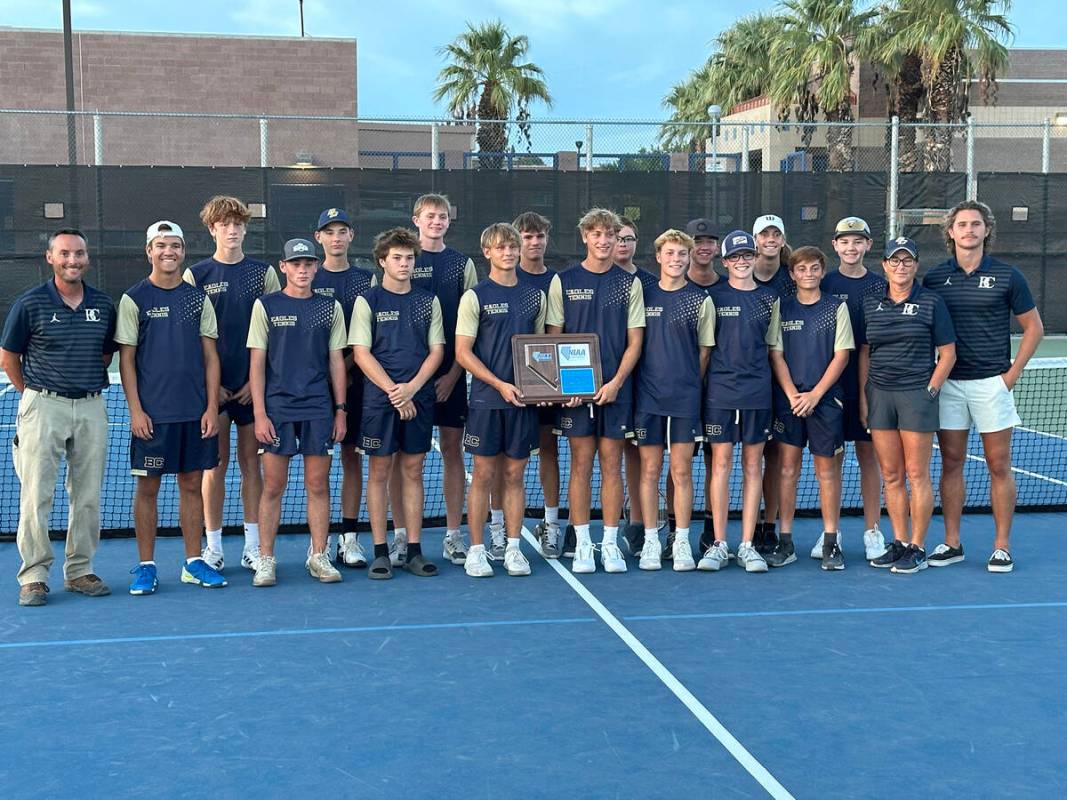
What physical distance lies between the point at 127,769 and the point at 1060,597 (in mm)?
4420

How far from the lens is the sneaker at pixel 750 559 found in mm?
6598

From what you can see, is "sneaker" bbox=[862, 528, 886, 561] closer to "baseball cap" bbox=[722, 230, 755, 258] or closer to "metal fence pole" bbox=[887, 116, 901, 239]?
"baseball cap" bbox=[722, 230, 755, 258]

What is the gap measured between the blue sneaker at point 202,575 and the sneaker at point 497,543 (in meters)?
1.49

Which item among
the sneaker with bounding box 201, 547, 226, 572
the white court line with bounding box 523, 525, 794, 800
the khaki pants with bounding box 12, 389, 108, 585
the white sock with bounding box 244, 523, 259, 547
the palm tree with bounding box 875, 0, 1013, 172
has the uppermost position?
the palm tree with bounding box 875, 0, 1013, 172

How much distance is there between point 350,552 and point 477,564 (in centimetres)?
75

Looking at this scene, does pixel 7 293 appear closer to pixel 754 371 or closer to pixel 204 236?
pixel 204 236

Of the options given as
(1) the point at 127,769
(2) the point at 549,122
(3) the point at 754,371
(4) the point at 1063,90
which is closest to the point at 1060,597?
(3) the point at 754,371

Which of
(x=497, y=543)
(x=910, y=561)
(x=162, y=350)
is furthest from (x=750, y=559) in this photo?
(x=162, y=350)

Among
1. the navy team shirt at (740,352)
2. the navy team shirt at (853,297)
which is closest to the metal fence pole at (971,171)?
the navy team shirt at (853,297)

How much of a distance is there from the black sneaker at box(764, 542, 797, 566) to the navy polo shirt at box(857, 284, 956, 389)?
1031 millimetres

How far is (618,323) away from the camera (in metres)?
6.67

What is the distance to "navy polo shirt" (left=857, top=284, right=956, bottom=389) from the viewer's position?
6508 millimetres

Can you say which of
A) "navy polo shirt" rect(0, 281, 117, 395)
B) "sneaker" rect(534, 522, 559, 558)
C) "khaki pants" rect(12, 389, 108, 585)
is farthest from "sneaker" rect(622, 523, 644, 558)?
"navy polo shirt" rect(0, 281, 117, 395)

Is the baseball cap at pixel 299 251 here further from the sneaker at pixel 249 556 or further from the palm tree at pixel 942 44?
the palm tree at pixel 942 44
